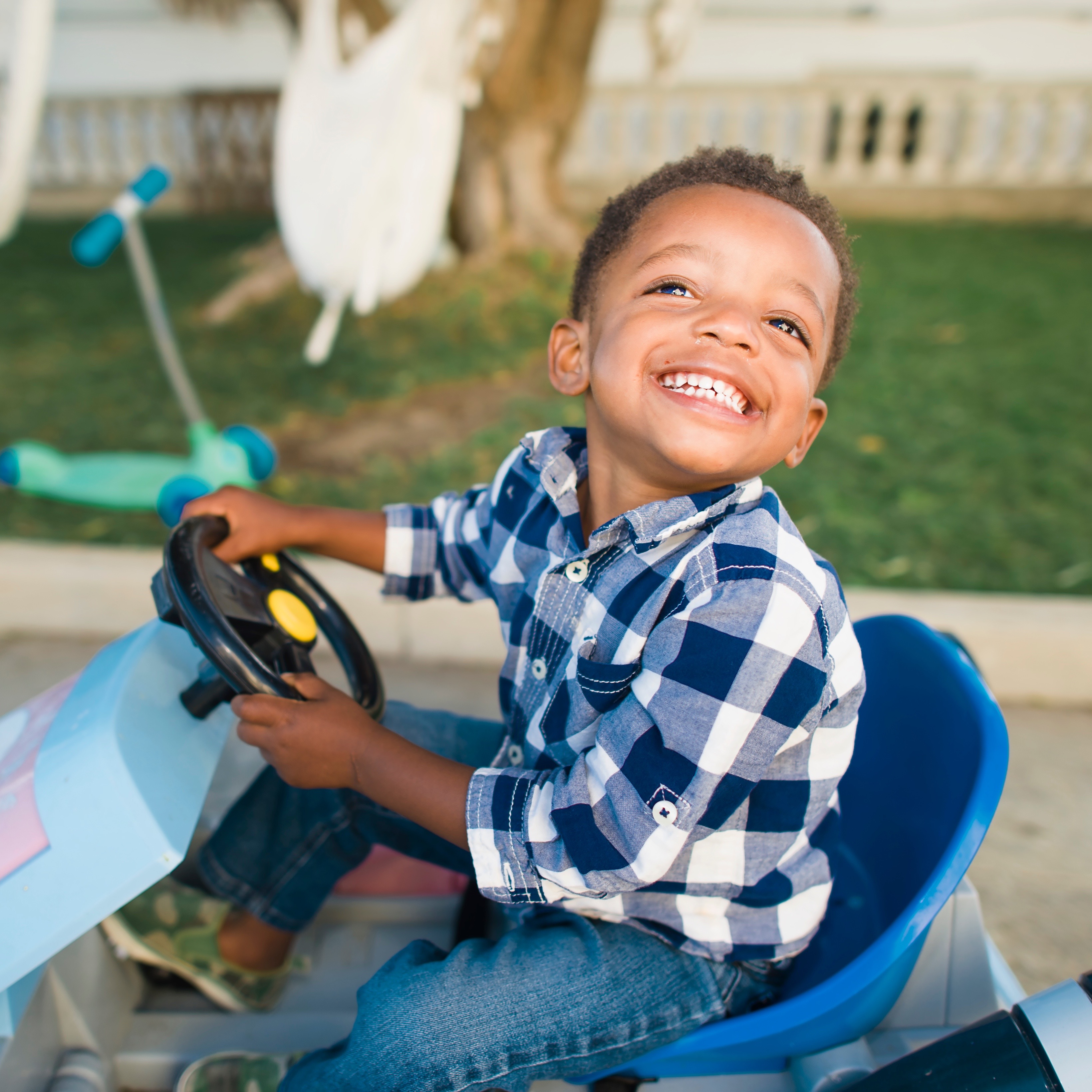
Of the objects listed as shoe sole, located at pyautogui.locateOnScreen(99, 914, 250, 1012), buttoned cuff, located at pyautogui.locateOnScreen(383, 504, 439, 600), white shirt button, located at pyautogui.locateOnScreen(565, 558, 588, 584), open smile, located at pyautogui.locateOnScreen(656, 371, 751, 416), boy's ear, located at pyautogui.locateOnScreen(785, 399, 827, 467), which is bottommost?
shoe sole, located at pyautogui.locateOnScreen(99, 914, 250, 1012)

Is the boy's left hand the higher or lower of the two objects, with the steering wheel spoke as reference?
lower

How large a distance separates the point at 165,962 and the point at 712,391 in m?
0.95

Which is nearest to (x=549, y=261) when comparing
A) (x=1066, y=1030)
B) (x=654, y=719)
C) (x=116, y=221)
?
(x=116, y=221)

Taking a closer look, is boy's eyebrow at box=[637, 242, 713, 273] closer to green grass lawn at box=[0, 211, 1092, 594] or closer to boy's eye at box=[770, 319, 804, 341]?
boy's eye at box=[770, 319, 804, 341]

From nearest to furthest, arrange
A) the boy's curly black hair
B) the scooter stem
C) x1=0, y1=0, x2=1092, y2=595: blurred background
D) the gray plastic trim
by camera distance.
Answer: the gray plastic trim
the boy's curly black hair
the scooter stem
x1=0, y1=0, x2=1092, y2=595: blurred background

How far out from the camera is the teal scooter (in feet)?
6.10

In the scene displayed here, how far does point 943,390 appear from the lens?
11.8 feet

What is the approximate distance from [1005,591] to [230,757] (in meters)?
1.81

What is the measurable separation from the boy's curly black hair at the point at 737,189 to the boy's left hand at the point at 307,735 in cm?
54

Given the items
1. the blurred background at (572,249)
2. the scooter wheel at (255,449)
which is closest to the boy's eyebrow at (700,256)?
the scooter wheel at (255,449)

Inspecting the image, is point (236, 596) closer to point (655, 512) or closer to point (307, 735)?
point (307, 735)

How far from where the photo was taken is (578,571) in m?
1.00

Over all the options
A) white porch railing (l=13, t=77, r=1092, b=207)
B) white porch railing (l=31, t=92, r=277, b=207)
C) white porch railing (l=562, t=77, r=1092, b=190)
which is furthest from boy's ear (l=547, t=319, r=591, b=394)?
white porch railing (l=31, t=92, r=277, b=207)

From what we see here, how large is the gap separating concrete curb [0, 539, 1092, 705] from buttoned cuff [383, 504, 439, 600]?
2.52 feet
